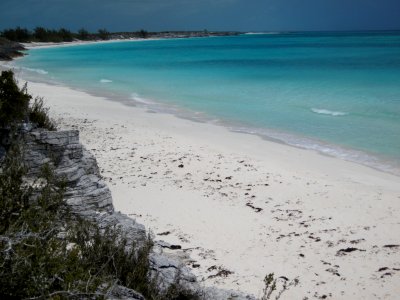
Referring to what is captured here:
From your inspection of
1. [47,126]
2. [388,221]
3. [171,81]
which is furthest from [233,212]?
[171,81]

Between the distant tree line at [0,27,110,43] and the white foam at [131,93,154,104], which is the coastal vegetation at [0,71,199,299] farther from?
the distant tree line at [0,27,110,43]

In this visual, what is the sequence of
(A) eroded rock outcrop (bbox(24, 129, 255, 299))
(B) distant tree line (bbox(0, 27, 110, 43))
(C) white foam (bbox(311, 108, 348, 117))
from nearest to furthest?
(A) eroded rock outcrop (bbox(24, 129, 255, 299)), (C) white foam (bbox(311, 108, 348, 117)), (B) distant tree line (bbox(0, 27, 110, 43))

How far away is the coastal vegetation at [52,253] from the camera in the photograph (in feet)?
9.51

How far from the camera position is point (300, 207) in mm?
8078

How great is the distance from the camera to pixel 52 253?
317 centimetres

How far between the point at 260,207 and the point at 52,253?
217 inches

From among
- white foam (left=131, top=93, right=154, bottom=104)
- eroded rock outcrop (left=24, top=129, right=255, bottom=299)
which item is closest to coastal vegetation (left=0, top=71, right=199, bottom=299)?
eroded rock outcrop (left=24, top=129, right=255, bottom=299)

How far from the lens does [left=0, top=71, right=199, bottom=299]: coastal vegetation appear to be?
2898mm

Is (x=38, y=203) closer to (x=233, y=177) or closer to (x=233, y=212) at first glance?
(x=233, y=212)

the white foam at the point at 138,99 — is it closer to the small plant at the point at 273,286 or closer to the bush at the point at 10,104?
the bush at the point at 10,104

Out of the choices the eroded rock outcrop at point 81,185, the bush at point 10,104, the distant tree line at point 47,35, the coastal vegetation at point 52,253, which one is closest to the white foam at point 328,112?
the eroded rock outcrop at point 81,185

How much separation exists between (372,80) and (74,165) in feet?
93.1

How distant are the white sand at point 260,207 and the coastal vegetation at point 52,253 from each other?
1805 millimetres

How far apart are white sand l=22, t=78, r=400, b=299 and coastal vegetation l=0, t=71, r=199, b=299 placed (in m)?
1.81
